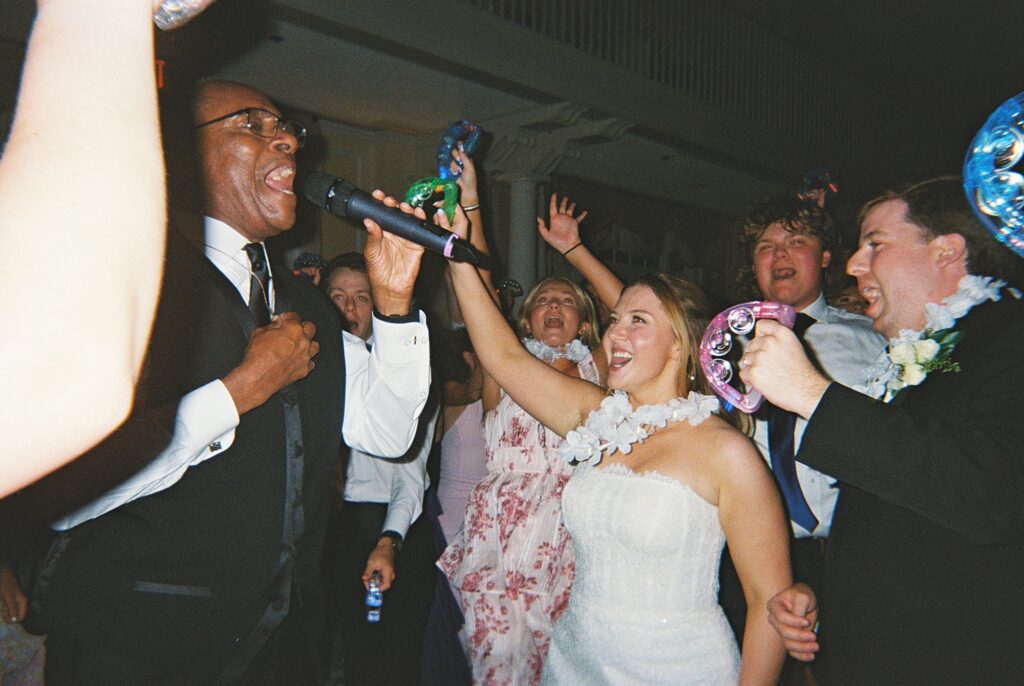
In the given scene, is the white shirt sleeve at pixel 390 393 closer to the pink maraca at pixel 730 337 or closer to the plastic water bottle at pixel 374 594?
the pink maraca at pixel 730 337

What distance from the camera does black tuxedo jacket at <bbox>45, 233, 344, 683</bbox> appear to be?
1.39m

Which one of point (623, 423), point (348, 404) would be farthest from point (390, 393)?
point (623, 423)

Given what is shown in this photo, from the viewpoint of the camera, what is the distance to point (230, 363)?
1.58 metres

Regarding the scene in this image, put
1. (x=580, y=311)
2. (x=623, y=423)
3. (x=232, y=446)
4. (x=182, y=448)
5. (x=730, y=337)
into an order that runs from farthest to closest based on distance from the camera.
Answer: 1. (x=580, y=311)
2. (x=623, y=423)
3. (x=730, y=337)
4. (x=232, y=446)
5. (x=182, y=448)

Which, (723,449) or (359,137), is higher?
(359,137)

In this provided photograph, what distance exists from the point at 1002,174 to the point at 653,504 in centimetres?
110

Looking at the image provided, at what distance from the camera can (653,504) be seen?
6.24 ft

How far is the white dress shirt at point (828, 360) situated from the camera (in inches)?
99.3

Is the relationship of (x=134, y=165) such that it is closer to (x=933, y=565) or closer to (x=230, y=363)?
(x=230, y=363)

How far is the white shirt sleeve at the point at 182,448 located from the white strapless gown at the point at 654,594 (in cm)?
105

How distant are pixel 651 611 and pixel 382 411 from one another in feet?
2.94

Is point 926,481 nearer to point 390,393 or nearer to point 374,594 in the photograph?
point 390,393

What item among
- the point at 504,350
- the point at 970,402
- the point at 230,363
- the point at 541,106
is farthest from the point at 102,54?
the point at 541,106

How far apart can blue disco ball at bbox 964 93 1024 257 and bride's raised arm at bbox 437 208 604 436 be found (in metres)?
1.19
